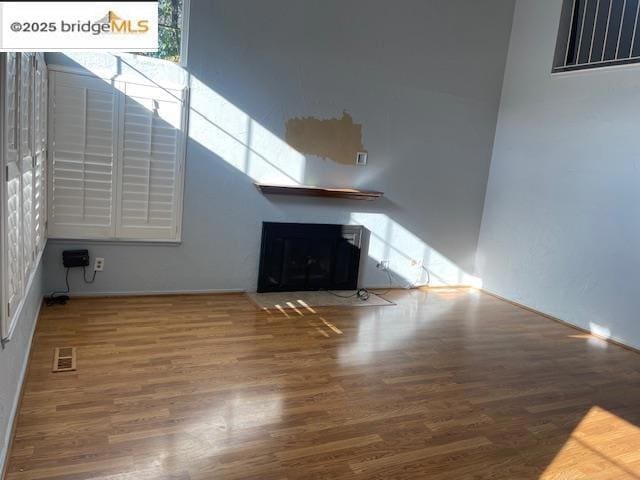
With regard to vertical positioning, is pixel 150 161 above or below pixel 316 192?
above

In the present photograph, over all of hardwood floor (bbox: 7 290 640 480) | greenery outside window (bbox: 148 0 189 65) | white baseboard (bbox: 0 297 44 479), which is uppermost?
greenery outside window (bbox: 148 0 189 65)

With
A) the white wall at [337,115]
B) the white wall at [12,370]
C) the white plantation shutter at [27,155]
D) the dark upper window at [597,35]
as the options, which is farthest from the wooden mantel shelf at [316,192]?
the dark upper window at [597,35]

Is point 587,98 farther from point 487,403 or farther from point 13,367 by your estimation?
point 13,367

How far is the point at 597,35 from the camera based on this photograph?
460 cm

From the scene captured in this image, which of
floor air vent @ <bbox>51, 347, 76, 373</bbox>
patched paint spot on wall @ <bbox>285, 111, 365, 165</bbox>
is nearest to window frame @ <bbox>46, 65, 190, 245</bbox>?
patched paint spot on wall @ <bbox>285, 111, 365, 165</bbox>

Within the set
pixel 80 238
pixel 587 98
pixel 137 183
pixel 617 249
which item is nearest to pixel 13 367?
pixel 80 238

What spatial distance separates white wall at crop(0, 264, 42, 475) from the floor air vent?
16 cm

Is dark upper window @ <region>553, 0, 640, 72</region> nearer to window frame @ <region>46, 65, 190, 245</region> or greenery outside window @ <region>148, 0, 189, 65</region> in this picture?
greenery outside window @ <region>148, 0, 189, 65</region>

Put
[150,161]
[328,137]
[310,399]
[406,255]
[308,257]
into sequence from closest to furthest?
[310,399], [150,161], [328,137], [308,257], [406,255]

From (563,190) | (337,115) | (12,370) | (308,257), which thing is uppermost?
(337,115)

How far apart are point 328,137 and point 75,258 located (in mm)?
2513

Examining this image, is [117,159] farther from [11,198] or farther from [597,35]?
[597,35]

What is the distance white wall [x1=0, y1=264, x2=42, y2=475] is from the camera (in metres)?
1.94

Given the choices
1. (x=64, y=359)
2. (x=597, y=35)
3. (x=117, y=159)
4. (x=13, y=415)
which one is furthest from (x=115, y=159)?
(x=597, y=35)
